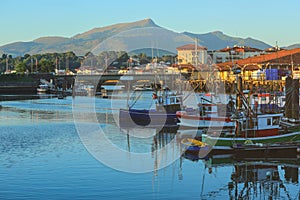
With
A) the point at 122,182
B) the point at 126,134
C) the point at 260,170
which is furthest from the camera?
the point at 126,134

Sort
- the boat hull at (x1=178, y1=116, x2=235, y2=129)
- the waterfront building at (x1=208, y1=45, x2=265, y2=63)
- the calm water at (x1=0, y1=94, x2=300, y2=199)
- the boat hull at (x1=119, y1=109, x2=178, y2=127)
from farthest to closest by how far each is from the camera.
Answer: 1. the waterfront building at (x1=208, y1=45, x2=265, y2=63)
2. the boat hull at (x1=119, y1=109, x2=178, y2=127)
3. the boat hull at (x1=178, y1=116, x2=235, y2=129)
4. the calm water at (x1=0, y1=94, x2=300, y2=199)

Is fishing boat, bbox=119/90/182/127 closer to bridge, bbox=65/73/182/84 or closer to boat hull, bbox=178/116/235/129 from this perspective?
boat hull, bbox=178/116/235/129

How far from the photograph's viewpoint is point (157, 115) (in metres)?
40.8

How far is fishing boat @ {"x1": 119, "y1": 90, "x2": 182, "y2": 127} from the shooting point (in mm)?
40419

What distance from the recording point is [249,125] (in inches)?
1020

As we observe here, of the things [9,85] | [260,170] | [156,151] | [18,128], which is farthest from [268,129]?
[9,85]

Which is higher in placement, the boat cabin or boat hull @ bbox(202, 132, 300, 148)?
the boat cabin

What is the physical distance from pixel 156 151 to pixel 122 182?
7289mm

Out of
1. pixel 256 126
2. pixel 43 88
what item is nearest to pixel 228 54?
pixel 43 88

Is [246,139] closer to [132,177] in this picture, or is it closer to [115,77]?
[132,177]

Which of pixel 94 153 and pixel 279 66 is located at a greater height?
pixel 279 66

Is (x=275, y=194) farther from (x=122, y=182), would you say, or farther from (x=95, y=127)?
(x=95, y=127)

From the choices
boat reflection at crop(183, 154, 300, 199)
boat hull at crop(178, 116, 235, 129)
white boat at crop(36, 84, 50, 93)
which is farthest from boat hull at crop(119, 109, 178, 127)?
white boat at crop(36, 84, 50, 93)

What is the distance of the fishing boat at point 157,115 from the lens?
40419 millimetres
